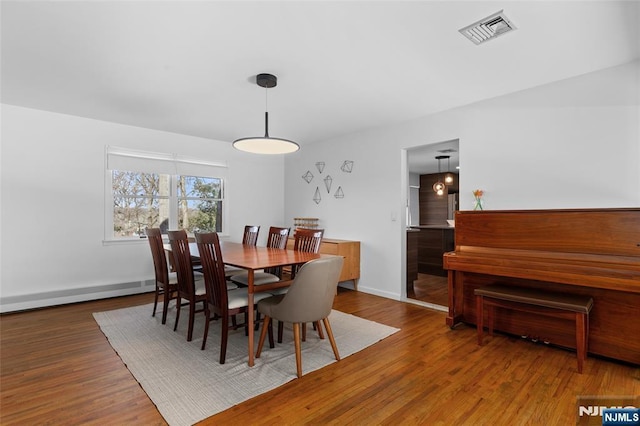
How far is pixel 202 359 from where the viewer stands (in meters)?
2.51

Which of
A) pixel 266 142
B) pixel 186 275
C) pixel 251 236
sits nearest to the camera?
pixel 186 275

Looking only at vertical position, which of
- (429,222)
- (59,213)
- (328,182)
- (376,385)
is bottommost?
(376,385)

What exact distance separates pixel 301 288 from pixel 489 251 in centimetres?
190

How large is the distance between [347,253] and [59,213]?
3.83 meters

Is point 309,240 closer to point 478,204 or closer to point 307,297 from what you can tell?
point 307,297

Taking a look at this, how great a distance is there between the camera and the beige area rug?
1.98 metres

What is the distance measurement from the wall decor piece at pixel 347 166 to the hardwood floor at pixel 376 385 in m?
2.74

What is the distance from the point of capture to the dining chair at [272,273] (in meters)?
3.31

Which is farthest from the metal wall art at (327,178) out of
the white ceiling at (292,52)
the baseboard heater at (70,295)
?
the baseboard heater at (70,295)

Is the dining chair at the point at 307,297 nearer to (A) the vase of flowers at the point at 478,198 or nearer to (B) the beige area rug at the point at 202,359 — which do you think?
(B) the beige area rug at the point at 202,359

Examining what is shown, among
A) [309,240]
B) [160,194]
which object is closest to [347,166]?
[309,240]

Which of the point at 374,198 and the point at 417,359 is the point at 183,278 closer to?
the point at 417,359

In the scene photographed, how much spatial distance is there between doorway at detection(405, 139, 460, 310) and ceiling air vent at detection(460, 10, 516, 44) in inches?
66.0

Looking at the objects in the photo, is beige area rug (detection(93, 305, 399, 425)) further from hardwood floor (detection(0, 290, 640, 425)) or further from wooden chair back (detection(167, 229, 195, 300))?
wooden chair back (detection(167, 229, 195, 300))
